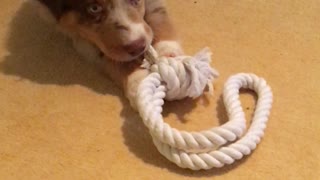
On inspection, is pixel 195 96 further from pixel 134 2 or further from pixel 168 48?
pixel 134 2

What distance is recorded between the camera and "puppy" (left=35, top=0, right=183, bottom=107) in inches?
53.0

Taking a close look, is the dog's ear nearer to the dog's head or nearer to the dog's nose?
the dog's head

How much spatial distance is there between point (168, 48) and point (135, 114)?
7.5 inches

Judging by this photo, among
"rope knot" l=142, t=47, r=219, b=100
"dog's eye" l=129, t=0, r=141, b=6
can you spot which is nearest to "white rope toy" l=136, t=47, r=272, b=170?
"rope knot" l=142, t=47, r=219, b=100

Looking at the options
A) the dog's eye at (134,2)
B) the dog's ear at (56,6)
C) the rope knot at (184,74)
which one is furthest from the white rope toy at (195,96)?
the dog's ear at (56,6)

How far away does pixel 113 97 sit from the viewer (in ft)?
4.64

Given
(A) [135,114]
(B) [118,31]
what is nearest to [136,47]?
(B) [118,31]

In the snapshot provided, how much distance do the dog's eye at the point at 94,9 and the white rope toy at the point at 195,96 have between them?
154 mm

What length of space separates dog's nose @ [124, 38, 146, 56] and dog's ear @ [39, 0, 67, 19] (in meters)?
0.20

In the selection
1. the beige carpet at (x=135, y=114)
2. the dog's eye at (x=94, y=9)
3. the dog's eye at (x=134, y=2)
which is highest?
the dog's eye at (x=134, y=2)

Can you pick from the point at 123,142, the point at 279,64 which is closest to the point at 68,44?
the point at 123,142

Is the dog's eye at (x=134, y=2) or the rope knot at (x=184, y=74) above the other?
the dog's eye at (x=134, y=2)

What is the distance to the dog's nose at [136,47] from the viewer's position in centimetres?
134

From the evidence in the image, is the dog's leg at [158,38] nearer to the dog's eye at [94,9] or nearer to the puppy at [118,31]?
the puppy at [118,31]
